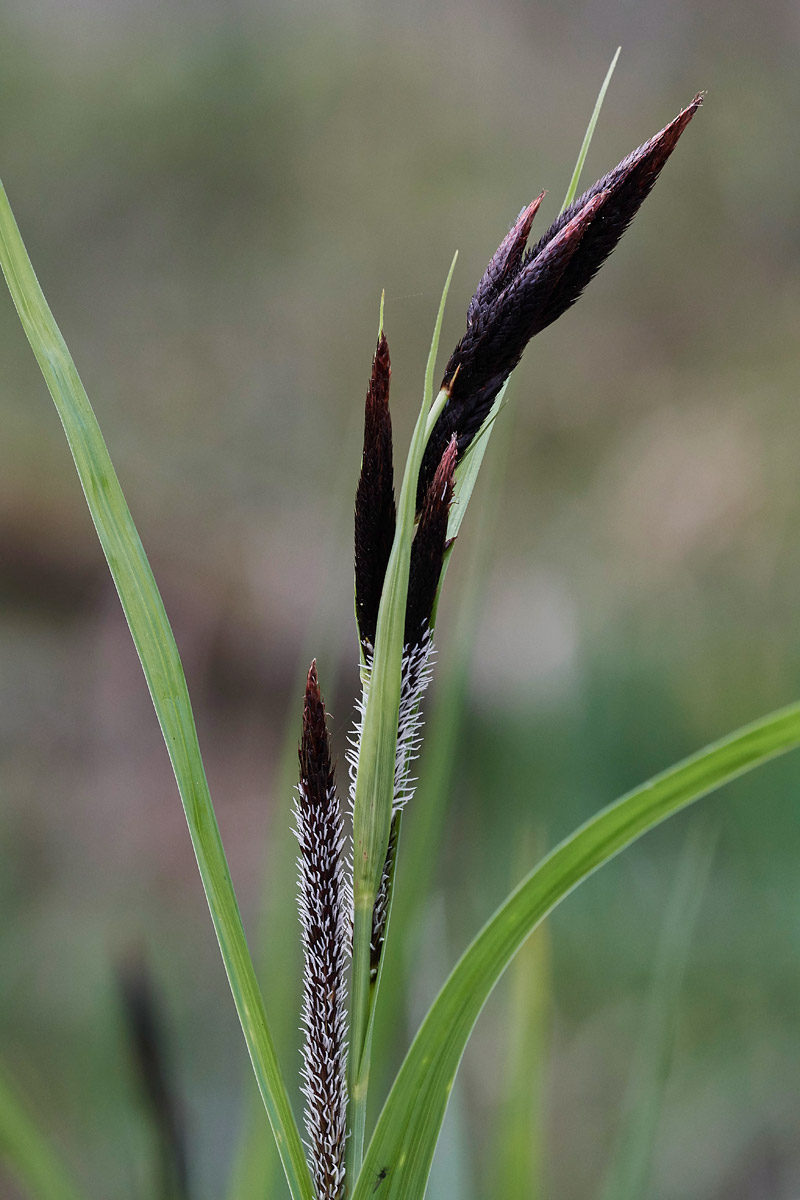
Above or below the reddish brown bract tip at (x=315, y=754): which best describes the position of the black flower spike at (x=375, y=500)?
above

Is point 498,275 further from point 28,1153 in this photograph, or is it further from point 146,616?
point 28,1153

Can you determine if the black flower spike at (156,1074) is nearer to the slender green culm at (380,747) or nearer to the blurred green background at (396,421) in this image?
the slender green culm at (380,747)

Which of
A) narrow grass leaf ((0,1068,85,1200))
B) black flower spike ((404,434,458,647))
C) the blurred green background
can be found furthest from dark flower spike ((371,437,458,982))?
the blurred green background

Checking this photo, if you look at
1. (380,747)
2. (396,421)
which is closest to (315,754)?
(380,747)

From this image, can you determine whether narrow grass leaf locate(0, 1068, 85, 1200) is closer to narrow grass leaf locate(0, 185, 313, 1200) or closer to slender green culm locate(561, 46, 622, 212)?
narrow grass leaf locate(0, 185, 313, 1200)

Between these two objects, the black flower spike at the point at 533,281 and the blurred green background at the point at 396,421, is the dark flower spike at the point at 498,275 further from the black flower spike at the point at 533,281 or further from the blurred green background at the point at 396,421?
the blurred green background at the point at 396,421

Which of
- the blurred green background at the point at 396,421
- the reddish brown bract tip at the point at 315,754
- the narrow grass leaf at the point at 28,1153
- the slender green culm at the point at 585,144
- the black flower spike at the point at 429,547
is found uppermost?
the blurred green background at the point at 396,421

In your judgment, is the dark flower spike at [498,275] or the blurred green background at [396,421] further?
the blurred green background at [396,421]

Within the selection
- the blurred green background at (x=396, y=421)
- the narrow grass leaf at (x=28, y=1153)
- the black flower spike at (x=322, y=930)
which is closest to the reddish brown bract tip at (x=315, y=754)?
the black flower spike at (x=322, y=930)
